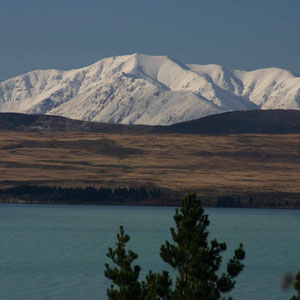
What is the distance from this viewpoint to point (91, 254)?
3888 inches

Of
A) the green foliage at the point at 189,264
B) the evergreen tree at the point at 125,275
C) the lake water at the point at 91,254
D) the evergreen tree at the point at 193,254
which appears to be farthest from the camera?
the lake water at the point at 91,254

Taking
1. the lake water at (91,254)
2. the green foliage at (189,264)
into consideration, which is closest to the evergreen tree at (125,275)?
the green foliage at (189,264)

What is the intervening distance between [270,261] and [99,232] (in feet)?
144

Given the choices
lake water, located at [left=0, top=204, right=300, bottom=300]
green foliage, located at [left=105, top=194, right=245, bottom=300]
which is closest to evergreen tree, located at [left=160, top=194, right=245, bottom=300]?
green foliage, located at [left=105, top=194, right=245, bottom=300]

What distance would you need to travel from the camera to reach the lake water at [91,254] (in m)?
69.5

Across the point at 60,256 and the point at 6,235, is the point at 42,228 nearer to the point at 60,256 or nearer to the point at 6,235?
the point at 6,235

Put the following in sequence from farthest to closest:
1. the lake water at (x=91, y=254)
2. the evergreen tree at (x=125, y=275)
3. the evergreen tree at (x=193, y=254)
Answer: the lake water at (x=91, y=254) → the evergreen tree at (x=193, y=254) → the evergreen tree at (x=125, y=275)

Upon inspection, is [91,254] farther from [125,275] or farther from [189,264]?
[125,275]

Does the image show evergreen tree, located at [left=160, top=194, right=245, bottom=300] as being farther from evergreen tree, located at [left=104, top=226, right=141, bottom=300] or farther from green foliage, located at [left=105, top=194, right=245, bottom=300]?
evergreen tree, located at [left=104, top=226, right=141, bottom=300]

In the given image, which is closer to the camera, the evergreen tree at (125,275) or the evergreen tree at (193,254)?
the evergreen tree at (125,275)

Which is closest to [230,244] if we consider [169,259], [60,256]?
[60,256]

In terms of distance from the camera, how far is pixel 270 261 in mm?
94750

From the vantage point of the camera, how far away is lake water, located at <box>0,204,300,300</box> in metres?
69.5

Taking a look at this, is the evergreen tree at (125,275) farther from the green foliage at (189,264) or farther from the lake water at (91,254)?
the lake water at (91,254)
